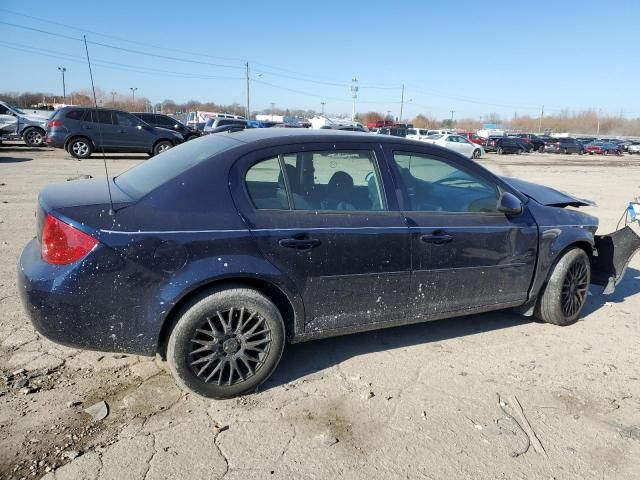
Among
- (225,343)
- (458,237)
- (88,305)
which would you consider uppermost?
(458,237)

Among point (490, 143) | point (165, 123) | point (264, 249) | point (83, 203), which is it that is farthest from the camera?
point (490, 143)

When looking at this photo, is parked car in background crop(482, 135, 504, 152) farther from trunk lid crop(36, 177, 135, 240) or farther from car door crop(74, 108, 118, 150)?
trunk lid crop(36, 177, 135, 240)

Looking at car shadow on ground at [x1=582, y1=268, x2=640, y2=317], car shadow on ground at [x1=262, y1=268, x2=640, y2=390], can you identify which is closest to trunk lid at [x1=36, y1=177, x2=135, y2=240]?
car shadow on ground at [x1=262, y1=268, x2=640, y2=390]

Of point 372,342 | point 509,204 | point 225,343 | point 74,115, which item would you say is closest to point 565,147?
point 74,115

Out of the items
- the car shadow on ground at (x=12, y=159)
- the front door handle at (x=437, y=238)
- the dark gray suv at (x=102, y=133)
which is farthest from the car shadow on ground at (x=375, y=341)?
the car shadow on ground at (x=12, y=159)

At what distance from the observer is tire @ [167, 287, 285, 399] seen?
2.89 m

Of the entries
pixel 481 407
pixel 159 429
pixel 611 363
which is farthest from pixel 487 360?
pixel 159 429

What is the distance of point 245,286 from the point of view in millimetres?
3025

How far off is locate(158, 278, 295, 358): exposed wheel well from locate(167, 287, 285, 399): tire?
36 mm

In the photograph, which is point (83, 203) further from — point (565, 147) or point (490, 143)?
point (565, 147)

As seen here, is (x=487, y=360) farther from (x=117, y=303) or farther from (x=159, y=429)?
(x=117, y=303)

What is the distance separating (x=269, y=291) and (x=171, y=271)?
64 cm

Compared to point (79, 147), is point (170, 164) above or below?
above

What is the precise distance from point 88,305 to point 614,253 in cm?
459
